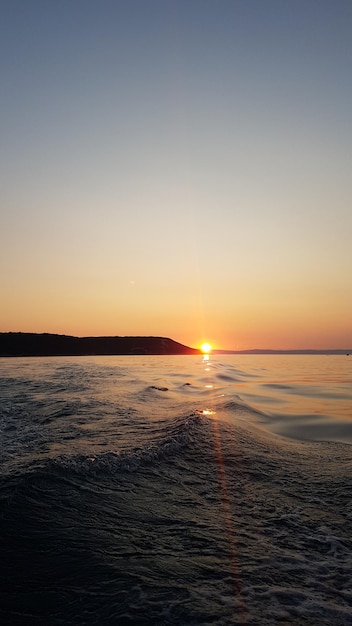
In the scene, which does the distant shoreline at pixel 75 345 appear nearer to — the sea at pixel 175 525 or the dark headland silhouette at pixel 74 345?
the dark headland silhouette at pixel 74 345

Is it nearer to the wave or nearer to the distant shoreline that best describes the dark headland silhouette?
the distant shoreline

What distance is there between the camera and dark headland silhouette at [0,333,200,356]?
103 meters

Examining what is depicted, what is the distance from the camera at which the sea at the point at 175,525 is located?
373 cm

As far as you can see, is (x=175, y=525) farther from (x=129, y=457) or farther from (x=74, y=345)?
(x=74, y=345)

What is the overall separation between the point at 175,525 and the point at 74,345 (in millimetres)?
117189

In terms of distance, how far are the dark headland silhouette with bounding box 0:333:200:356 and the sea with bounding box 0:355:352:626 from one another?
3886 inches

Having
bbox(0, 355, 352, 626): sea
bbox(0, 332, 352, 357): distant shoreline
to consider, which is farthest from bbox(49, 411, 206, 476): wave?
bbox(0, 332, 352, 357): distant shoreline

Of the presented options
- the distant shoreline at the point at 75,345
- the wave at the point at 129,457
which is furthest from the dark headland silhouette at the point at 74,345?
the wave at the point at 129,457

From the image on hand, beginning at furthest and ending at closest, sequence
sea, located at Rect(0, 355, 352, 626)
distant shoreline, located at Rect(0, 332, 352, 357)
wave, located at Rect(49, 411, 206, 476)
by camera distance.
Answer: distant shoreline, located at Rect(0, 332, 352, 357)
wave, located at Rect(49, 411, 206, 476)
sea, located at Rect(0, 355, 352, 626)

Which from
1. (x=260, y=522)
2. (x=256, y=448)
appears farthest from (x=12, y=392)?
(x=260, y=522)

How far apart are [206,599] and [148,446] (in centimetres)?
556

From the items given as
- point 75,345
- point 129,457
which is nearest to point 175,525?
point 129,457

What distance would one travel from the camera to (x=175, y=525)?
215 inches

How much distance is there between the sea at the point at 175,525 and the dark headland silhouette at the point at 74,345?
9871 cm
